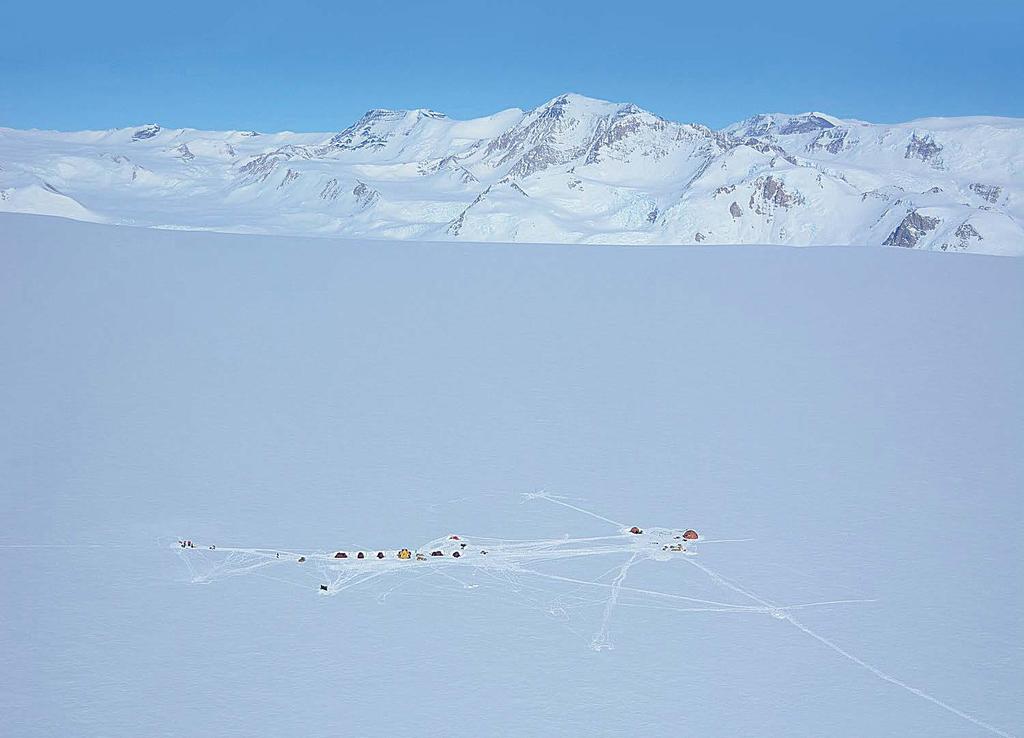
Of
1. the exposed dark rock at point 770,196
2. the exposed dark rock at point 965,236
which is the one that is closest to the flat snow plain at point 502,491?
the exposed dark rock at point 965,236

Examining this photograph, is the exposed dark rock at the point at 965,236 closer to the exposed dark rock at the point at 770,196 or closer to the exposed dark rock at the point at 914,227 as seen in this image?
the exposed dark rock at the point at 914,227

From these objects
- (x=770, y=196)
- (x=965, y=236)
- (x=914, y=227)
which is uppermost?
(x=770, y=196)

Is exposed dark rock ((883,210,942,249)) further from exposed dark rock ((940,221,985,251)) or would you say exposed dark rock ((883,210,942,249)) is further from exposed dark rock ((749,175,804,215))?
exposed dark rock ((749,175,804,215))

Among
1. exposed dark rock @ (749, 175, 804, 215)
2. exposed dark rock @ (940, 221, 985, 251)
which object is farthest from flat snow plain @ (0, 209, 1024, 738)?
exposed dark rock @ (749, 175, 804, 215)

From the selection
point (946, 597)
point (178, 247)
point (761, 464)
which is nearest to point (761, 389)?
point (761, 464)

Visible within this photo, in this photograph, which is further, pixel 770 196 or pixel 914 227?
pixel 770 196

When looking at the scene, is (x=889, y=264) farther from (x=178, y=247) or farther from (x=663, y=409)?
(x=178, y=247)

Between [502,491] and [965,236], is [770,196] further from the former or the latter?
[502,491]

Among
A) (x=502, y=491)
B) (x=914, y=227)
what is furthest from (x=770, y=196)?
(x=502, y=491)
